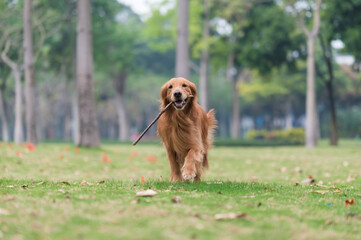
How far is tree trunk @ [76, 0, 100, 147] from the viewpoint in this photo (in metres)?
16.7

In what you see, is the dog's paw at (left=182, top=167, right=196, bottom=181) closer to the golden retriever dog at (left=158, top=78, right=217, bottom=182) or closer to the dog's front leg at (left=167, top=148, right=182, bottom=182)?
the golden retriever dog at (left=158, top=78, right=217, bottom=182)

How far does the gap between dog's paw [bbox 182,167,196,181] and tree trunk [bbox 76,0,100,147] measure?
10.9 meters

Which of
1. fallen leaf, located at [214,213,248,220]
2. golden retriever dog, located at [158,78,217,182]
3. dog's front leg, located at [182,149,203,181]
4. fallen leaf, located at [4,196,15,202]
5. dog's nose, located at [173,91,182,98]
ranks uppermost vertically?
dog's nose, located at [173,91,182,98]

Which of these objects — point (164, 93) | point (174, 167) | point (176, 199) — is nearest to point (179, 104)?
point (164, 93)

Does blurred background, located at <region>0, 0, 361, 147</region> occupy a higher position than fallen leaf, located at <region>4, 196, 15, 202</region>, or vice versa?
blurred background, located at <region>0, 0, 361, 147</region>

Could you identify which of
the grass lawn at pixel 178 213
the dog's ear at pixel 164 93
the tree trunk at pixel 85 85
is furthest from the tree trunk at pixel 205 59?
the grass lawn at pixel 178 213

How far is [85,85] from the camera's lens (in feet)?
54.8

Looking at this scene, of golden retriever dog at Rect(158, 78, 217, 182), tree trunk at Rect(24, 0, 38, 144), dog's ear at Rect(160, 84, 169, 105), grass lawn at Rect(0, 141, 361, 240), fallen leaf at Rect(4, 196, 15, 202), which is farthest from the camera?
tree trunk at Rect(24, 0, 38, 144)

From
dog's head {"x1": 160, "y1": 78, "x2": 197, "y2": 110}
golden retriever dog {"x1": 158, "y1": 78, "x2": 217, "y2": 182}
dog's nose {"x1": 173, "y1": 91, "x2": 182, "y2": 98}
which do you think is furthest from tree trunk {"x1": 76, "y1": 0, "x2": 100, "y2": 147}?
dog's nose {"x1": 173, "y1": 91, "x2": 182, "y2": 98}

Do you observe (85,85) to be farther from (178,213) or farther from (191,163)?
(178,213)

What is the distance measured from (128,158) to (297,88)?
33519mm

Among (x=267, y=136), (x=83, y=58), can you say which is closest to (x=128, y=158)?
(x=83, y=58)

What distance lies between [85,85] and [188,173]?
11.3 metres

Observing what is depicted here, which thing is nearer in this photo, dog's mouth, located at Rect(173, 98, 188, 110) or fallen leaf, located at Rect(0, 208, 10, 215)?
fallen leaf, located at Rect(0, 208, 10, 215)
